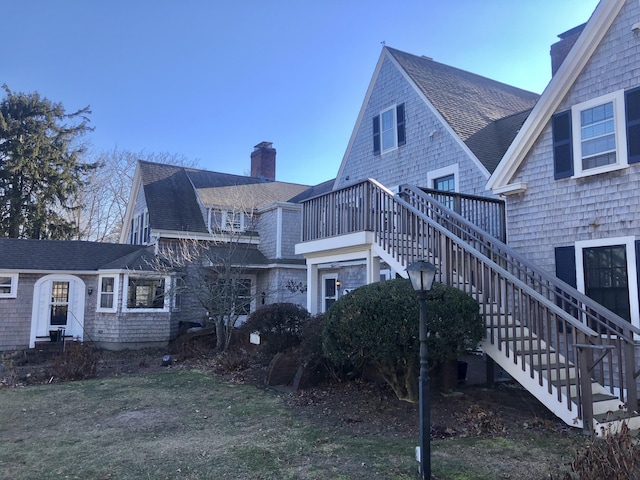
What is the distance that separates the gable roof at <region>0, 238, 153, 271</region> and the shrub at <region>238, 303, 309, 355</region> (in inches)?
286

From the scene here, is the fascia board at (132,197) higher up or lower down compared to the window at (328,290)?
higher up

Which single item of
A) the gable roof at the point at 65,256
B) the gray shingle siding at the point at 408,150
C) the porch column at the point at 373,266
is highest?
the gray shingle siding at the point at 408,150

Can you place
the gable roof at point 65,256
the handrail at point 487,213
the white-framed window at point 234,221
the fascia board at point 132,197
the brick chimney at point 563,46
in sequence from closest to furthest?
1. the handrail at point 487,213
2. the brick chimney at point 563,46
3. the gable roof at point 65,256
4. the white-framed window at point 234,221
5. the fascia board at point 132,197

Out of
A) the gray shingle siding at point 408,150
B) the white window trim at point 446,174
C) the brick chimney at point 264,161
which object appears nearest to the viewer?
the gray shingle siding at point 408,150

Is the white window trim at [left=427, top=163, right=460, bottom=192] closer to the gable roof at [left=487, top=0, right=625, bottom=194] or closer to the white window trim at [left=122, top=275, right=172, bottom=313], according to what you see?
the gable roof at [left=487, top=0, right=625, bottom=194]

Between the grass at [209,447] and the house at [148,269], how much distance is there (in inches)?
281

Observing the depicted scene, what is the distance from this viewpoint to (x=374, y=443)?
5582mm

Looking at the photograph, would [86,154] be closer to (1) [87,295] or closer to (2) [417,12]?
(1) [87,295]

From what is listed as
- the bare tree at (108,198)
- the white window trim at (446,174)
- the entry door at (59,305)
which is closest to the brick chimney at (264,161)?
the bare tree at (108,198)

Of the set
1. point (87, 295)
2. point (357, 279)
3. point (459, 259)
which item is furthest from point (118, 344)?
point (459, 259)

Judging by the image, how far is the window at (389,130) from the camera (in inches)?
559

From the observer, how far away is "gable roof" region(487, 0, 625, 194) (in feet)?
27.6

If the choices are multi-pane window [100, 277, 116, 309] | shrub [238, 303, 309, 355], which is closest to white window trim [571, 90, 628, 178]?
shrub [238, 303, 309, 355]

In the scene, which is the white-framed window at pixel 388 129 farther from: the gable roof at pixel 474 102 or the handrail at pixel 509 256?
the handrail at pixel 509 256
